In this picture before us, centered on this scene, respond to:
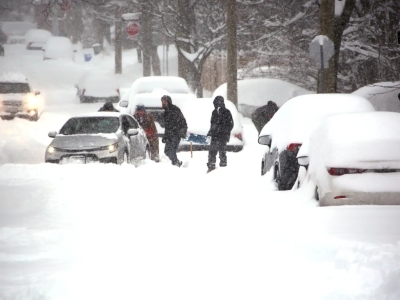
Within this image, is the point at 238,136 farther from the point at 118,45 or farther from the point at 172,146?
the point at 118,45

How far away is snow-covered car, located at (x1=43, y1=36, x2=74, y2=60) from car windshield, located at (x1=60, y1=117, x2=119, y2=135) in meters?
52.0

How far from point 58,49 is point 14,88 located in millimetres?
38869

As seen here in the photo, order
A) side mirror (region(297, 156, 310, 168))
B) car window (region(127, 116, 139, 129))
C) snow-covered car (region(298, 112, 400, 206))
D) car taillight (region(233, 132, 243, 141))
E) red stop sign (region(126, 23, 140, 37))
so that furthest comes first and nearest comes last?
red stop sign (region(126, 23, 140, 37)), car taillight (region(233, 132, 243, 141)), car window (region(127, 116, 139, 129)), side mirror (region(297, 156, 310, 168)), snow-covered car (region(298, 112, 400, 206))

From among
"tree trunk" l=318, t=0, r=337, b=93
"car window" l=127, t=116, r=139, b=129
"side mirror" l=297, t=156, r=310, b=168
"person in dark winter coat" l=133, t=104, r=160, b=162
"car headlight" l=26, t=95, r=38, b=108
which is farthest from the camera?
"car headlight" l=26, t=95, r=38, b=108

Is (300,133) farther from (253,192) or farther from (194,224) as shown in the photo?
(194,224)

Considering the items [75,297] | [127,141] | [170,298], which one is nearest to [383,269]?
[170,298]

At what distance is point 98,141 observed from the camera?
48.7 ft

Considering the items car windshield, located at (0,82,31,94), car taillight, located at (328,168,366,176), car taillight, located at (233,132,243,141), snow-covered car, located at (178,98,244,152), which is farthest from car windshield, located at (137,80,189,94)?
car taillight, located at (328,168,366,176)

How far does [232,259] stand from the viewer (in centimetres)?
728

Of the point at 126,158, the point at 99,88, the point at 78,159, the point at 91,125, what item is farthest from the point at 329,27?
the point at 99,88

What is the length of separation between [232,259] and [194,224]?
76.1 inches

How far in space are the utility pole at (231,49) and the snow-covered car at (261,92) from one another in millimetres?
1499

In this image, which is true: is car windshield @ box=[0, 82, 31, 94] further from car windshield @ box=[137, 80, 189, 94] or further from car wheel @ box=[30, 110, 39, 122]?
car windshield @ box=[137, 80, 189, 94]

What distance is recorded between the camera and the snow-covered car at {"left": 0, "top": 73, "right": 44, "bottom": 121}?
27.9 metres
